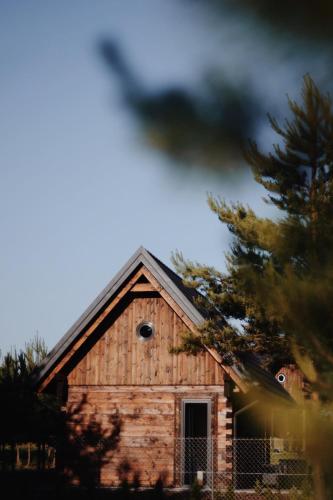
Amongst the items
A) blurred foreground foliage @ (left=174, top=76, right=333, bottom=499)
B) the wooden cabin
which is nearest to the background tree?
the wooden cabin

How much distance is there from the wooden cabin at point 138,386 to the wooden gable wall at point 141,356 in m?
0.03

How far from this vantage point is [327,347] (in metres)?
2.83

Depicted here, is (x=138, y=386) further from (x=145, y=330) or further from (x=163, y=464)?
(x=163, y=464)

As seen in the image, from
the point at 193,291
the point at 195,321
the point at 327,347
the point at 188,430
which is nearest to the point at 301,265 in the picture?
the point at 327,347

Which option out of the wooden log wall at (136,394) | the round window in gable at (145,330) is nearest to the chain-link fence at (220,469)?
the wooden log wall at (136,394)

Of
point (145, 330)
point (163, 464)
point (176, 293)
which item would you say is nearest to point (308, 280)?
point (176, 293)

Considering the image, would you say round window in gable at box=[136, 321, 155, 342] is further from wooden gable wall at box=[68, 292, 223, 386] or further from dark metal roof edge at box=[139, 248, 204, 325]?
dark metal roof edge at box=[139, 248, 204, 325]

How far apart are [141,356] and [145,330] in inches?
29.7

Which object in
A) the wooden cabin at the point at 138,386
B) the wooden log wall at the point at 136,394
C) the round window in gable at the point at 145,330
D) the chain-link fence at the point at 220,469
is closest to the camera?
the chain-link fence at the point at 220,469

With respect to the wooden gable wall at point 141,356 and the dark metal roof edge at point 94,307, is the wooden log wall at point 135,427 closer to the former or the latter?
the wooden gable wall at point 141,356

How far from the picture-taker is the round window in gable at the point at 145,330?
21.4m

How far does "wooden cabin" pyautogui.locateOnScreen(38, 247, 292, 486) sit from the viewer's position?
20453mm

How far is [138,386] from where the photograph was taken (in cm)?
2120

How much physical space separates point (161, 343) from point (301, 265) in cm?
1844
